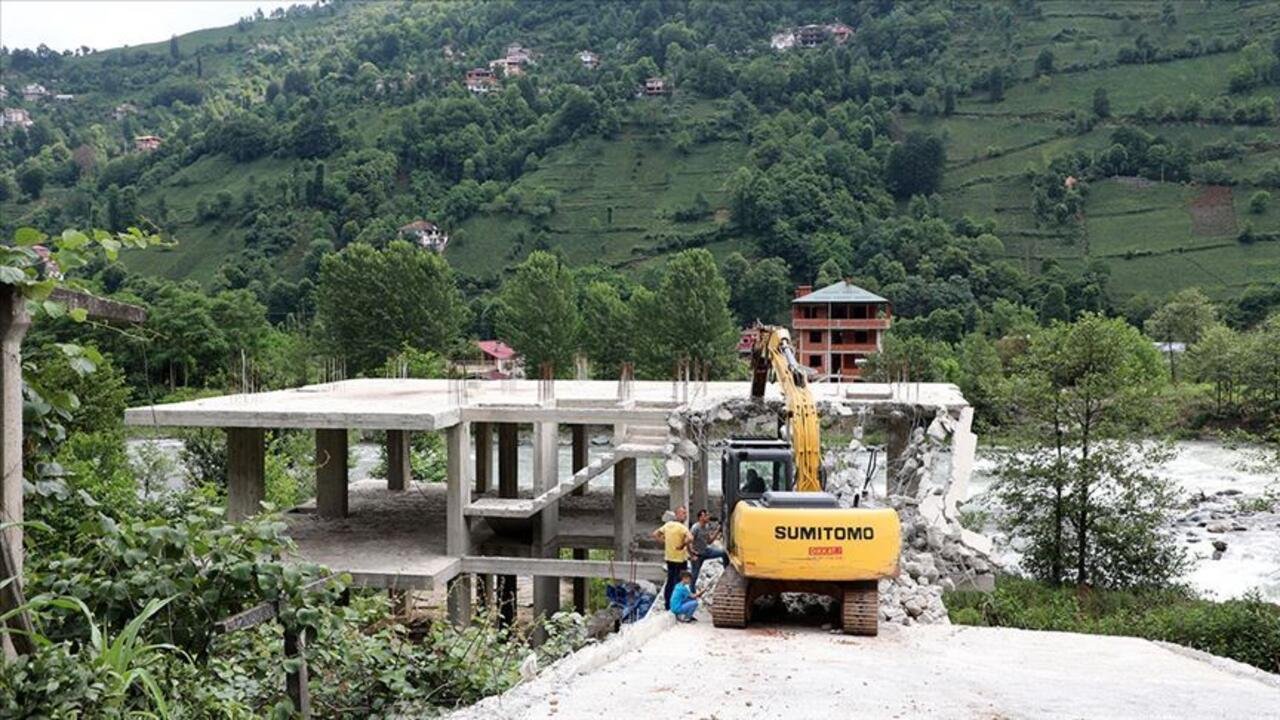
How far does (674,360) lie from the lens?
214 feet

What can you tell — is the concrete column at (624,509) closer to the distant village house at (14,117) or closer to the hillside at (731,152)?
the hillside at (731,152)

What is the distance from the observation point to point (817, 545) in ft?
38.6

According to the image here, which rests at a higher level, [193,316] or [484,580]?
[193,316]

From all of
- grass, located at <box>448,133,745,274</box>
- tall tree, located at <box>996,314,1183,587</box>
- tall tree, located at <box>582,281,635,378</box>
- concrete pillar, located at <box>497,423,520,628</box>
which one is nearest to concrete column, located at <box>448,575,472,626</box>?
concrete pillar, located at <box>497,423,520,628</box>

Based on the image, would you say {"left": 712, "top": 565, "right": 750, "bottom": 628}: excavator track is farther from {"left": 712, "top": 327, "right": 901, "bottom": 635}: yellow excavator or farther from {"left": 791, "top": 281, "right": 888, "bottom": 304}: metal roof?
{"left": 791, "top": 281, "right": 888, "bottom": 304}: metal roof

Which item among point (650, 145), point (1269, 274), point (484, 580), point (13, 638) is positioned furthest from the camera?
point (650, 145)

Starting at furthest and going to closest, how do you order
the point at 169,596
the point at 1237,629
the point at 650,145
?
the point at 650,145
the point at 1237,629
the point at 169,596

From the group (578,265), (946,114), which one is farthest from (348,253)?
(946,114)

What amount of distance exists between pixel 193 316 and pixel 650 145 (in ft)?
237

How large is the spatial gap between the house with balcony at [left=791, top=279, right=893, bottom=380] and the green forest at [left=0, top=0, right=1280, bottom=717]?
1825 mm

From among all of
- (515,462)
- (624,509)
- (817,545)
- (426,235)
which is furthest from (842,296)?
(817,545)

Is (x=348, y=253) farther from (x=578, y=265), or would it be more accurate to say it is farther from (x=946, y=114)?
(x=946, y=114)

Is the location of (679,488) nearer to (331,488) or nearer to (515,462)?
(515,462)

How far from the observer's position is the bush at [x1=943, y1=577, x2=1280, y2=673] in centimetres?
1841
